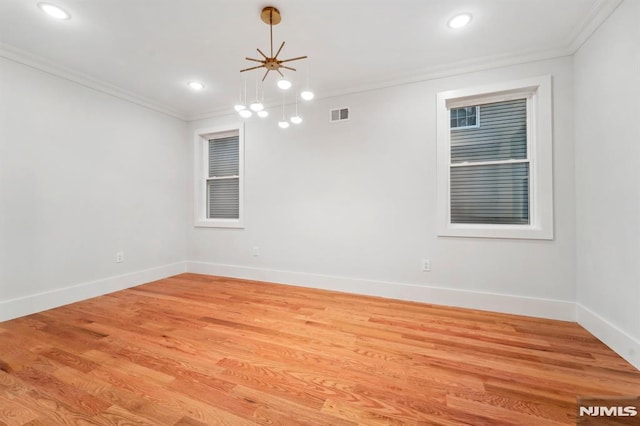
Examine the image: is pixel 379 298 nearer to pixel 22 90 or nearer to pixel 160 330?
pixel 160 330

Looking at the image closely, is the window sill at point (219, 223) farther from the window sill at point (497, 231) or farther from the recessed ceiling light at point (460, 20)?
the recessed ceiling light at point (460, 20)

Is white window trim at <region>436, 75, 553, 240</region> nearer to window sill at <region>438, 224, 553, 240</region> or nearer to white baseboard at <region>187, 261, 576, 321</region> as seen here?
window sill at <region>438, 224, 553, 240</region>

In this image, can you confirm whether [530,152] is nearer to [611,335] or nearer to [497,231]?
[497,231]

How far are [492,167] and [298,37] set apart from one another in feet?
8.00

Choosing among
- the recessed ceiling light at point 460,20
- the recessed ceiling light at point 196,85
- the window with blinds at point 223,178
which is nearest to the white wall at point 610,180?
the recessed ceiling light at point 460,20

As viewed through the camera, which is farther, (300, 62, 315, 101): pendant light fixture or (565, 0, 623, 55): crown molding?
(300, 62, 315, 101): pendant light fixture

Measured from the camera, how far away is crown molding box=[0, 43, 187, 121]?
2.54 m

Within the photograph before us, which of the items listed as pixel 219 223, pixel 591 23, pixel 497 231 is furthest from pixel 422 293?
pixel 219 223

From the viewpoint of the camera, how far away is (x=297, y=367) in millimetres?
1776

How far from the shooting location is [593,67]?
2.20 metres

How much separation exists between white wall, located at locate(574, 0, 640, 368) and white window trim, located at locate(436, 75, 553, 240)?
219 millimetres

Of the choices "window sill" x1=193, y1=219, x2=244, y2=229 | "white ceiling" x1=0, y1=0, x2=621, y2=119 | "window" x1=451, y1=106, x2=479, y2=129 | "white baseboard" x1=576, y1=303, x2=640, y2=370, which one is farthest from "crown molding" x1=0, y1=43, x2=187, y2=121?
"white baseboard" x1=576, y1=303, x2=640, y2=370

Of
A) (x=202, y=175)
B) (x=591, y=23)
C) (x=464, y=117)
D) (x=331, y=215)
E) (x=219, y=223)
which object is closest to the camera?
(x=591, y=23)

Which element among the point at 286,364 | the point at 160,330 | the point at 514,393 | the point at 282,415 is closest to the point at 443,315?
the point at 514,393
